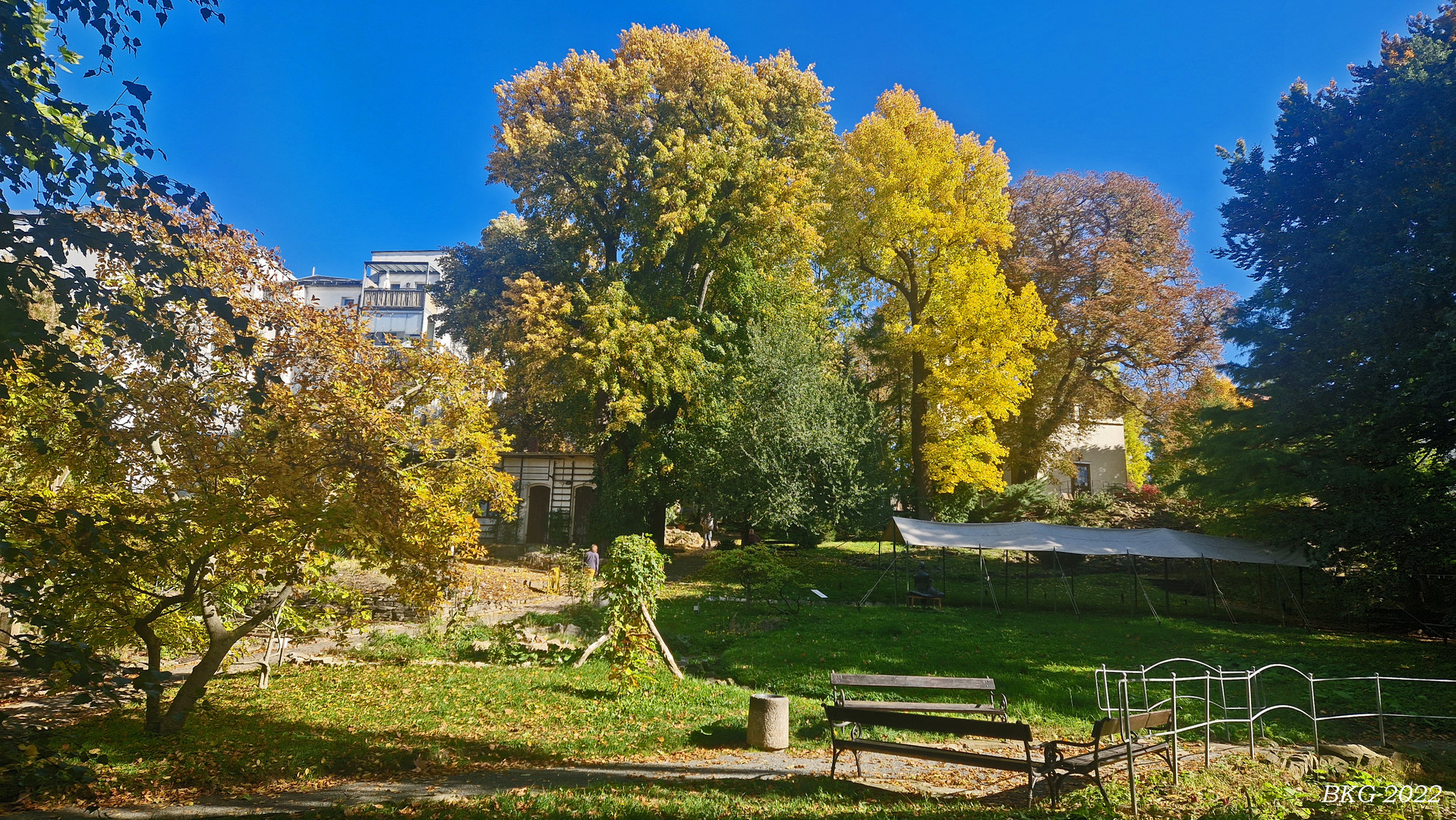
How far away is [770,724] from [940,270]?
22992 millimetres

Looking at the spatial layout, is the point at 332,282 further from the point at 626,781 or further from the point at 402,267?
the point at 626,781

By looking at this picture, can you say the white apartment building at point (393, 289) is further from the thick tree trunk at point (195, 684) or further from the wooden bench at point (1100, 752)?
the wooden bench at point (1100, 752)

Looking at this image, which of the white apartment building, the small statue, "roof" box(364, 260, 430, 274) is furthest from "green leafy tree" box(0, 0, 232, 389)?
"roof" box(364, 260, 430, 274)

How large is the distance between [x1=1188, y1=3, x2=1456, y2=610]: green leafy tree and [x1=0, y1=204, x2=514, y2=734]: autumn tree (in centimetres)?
1776

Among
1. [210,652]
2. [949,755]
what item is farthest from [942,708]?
[210,652]

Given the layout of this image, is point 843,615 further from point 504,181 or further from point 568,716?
point 504,181

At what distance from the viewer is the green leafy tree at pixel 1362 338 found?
15820 millimetres

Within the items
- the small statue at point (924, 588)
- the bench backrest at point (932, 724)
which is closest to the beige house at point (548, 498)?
the small statue at point (924, 588)

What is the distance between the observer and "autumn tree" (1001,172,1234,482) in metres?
31.5

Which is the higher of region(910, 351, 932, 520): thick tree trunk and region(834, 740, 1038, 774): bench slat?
region(910, 351, 932, 520): thick tree trunk

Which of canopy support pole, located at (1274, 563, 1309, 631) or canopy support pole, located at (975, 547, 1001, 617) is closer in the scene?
canopy support pole, located at (1274, 563, 1309, 631)

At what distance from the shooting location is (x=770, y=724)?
8.93 metres

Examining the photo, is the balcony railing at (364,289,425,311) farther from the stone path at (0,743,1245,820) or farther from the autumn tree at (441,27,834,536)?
the stone path at (0,743,1245,820)

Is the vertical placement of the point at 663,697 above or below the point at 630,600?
below
